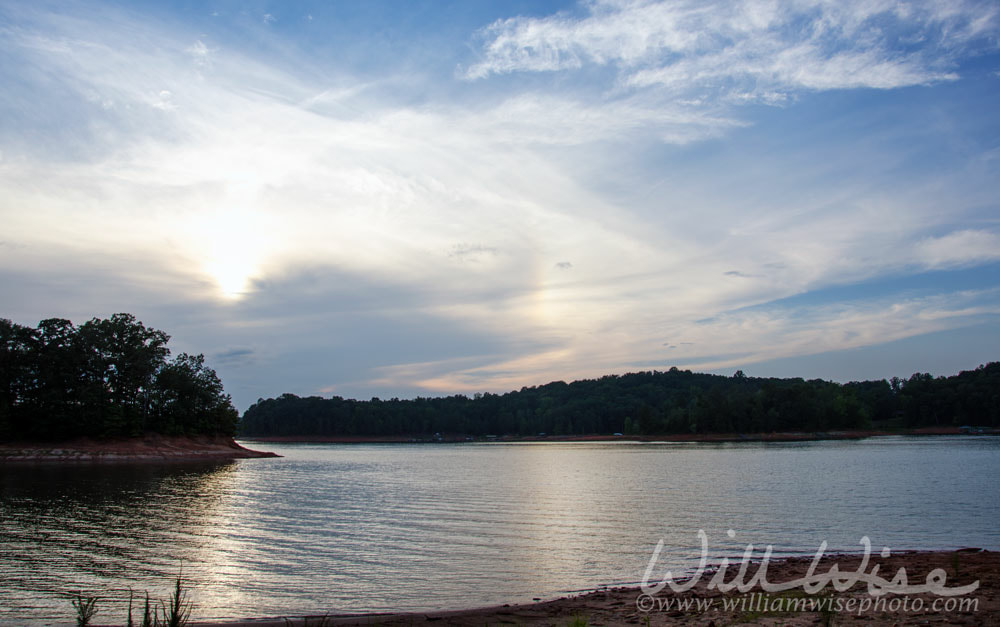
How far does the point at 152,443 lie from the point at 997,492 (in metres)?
103

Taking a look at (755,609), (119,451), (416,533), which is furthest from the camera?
(119,451)

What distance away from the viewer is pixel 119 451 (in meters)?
87.1

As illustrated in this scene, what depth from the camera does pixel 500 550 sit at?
22047 mm

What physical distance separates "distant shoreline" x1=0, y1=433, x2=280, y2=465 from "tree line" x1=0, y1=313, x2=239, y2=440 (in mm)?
1838

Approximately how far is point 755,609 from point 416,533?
16.1m

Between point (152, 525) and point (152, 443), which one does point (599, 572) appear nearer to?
point (152, 525)

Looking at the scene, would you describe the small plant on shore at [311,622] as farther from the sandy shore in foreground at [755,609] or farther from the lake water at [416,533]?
the lake water at [416,533]

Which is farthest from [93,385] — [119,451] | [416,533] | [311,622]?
[311,622]

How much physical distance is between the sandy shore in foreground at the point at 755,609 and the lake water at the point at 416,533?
1.55 metres

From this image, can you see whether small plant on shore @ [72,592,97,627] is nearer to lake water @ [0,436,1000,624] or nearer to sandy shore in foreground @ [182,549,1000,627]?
sandy shore in foreground @ [182,549,1000,627]

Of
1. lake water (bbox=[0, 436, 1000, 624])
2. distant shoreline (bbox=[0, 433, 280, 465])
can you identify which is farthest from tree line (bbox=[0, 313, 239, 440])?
lake water (bbox=[0, 436, 1000, 624])

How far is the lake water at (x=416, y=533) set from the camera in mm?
16688

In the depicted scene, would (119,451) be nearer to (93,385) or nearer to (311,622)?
(93,385)

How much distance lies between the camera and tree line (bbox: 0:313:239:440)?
8594 cm
